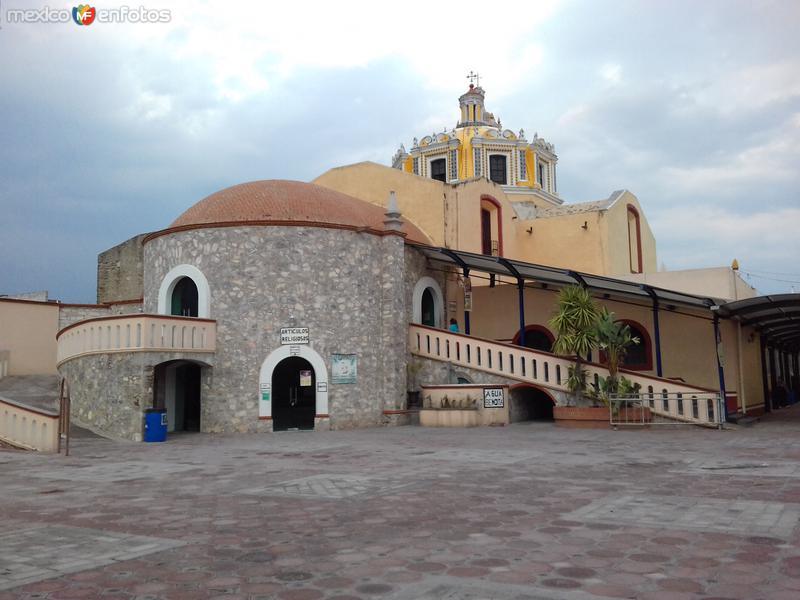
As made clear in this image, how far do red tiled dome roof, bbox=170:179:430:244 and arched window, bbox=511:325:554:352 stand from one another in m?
6.57

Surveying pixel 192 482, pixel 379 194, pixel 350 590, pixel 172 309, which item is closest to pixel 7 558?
pixel 350 590

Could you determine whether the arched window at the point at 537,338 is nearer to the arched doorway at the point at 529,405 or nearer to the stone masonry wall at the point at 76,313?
the arched doorway at the point at 529,405

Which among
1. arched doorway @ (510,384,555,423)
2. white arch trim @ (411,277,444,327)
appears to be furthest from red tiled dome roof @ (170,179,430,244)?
arched doorway @ (510,384,555,423)

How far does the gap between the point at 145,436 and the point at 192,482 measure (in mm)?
7524

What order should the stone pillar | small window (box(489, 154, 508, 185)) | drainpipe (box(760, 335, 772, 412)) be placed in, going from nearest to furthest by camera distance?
the stone pillar < drainpipe (box(760, 335, 772, 412)) < small window (box(489, 154, 508, 185))

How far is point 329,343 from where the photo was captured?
18.2 m

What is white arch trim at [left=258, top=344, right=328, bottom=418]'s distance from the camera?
17484mm

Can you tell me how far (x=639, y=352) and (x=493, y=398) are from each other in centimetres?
644

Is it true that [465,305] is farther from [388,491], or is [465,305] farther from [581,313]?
[388,491]

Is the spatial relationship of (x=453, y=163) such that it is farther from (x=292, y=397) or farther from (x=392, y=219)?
(x=292, y=397)

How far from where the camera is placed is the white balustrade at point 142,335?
16.0 meters

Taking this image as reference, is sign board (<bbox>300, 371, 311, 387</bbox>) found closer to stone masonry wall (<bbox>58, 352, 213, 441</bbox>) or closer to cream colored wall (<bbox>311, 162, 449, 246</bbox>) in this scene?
stone masonry wall (<bbox>58, 352, 213, 441</bbox>)

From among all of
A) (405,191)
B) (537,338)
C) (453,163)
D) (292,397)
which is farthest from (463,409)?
(453,163)

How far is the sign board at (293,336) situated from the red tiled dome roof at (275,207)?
2.87 meters
